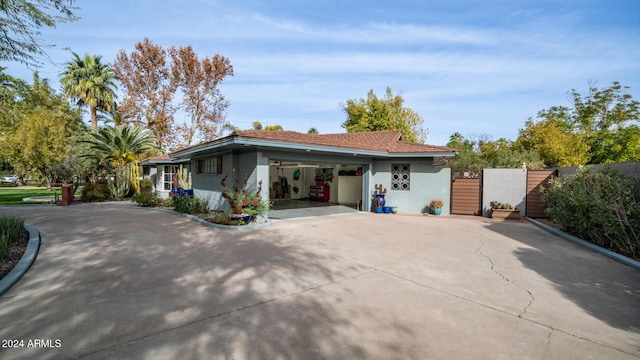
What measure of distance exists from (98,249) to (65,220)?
5.19 m

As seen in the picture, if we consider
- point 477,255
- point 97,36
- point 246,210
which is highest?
point 97,36

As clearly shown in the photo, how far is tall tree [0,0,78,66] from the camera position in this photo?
5805mm

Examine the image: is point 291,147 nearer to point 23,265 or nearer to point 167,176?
point 23,265

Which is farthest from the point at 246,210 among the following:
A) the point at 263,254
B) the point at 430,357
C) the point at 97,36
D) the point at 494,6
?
the point at 494,6

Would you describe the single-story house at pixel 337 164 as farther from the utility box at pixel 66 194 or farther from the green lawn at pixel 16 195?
the green lawn at pixel 16 195

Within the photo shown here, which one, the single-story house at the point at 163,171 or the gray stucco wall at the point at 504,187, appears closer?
the gray stucco wall at the point at 504,187

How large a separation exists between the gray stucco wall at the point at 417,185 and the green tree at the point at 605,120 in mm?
21664

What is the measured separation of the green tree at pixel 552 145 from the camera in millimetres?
19719

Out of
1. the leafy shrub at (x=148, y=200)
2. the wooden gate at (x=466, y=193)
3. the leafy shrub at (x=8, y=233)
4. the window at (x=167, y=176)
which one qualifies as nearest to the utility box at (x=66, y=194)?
the leafy shrub at (x=148, y=200)

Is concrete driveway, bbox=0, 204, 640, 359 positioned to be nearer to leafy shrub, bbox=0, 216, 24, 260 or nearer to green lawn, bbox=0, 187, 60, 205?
leafy shrub, bbox=0, 216, 24, 260

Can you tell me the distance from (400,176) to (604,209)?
743cm

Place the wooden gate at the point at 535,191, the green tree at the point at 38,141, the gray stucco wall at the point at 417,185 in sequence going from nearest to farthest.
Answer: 1. the wooden gate at the point at 535,191
2. the gray stucco wall at the point at 417,185
3. the green tree at the point at 38,141

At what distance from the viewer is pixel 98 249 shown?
5.88 m

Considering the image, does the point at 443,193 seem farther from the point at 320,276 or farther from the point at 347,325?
the point at 347,325
